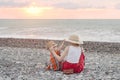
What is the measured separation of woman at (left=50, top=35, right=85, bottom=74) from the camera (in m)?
12.8

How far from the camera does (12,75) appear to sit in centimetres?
1331

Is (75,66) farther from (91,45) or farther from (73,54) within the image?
(91,45)

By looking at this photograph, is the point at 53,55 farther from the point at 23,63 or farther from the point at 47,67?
the point at 23,63

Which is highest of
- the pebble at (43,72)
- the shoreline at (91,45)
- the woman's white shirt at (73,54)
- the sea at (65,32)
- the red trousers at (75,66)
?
the woman's white shirt at (73,54)

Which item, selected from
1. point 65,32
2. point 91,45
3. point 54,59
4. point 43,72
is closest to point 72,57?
point 54,59

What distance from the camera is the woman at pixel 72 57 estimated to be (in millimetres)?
12768

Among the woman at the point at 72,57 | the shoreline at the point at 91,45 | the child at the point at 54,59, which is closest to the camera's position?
the woman at the point at 72,57

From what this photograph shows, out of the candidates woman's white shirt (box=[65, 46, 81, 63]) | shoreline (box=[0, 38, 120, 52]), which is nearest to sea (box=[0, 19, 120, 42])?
shoreline (box=[0, 38, 120, 52])

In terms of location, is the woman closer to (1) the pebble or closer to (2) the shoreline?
(1) the pebble

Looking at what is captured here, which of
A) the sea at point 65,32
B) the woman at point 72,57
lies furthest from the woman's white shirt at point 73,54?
the sea at point 65,32

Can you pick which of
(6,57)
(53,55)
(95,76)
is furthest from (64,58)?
(6,57)

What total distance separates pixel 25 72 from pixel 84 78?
8.30 ft

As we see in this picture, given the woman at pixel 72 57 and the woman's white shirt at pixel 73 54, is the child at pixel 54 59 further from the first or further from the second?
the woman's white shirt at pixel 73 54

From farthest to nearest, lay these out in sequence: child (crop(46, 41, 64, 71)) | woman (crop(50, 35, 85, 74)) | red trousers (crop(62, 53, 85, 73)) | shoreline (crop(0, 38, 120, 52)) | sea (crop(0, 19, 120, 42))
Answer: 1. sea (crop(0, 19, 120, 42))
2. shoreline (crop(0, 38, 120, 52))
3. child (crop(46, 41, 64, 71))
4. red trousers (crop(62, 53, 85, 73))
5. woman (crop(50, 35, 85, 74))
